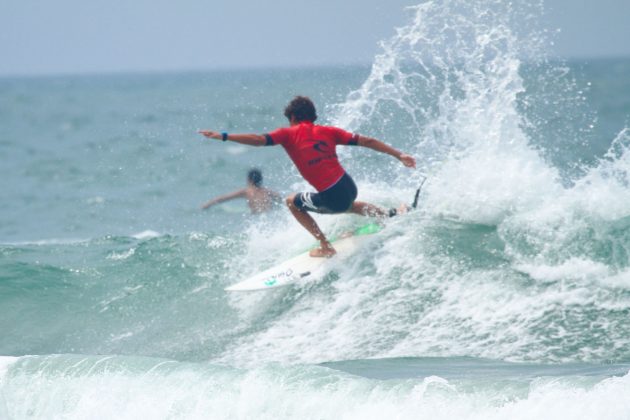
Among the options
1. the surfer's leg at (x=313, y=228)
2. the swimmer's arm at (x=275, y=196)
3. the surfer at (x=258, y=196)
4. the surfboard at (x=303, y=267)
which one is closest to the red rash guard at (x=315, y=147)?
the surfer's leg at (x=313, y=228)

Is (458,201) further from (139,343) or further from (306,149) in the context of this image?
(139,343)

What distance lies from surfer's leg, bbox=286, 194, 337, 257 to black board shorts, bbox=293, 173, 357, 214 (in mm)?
57

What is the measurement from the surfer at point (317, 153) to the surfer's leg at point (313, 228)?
0.01 metres

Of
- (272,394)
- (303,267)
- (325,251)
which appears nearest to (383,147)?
(325,251)

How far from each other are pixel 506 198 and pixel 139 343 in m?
3.88

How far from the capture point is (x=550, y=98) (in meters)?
25.3

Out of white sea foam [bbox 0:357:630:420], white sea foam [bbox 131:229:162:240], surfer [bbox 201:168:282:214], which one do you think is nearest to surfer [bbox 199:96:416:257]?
white sea foam [bbox 0:357:630:420]

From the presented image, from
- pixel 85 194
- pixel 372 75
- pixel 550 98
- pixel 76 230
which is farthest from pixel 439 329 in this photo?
pixel 550 98

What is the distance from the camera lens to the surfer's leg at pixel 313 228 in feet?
28.1

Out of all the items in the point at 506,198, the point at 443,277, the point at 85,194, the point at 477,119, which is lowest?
the point at 85,194

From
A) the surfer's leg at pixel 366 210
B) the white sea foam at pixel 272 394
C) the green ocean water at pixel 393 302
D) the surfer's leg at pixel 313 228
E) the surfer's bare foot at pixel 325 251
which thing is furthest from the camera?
the surfer's leg at pixel 366 210

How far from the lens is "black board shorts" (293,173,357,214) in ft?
27.5

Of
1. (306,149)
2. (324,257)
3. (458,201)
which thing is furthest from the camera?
(458,201)

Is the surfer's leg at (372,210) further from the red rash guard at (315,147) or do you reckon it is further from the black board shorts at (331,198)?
the red rash guard at (315,147)
